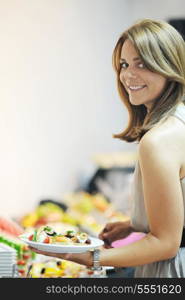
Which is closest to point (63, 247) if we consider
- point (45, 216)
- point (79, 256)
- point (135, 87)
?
point (79, 256)

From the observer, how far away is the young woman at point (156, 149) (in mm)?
1134

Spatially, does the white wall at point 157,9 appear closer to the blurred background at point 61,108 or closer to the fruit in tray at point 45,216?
the blurred background at point 61,108

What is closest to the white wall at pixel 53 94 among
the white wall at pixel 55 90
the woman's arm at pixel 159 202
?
the white wall at pixel 55 90

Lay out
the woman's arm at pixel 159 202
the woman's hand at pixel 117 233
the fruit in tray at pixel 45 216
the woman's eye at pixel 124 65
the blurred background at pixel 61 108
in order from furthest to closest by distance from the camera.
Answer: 1. the fruit in tray at pixel 45 216
2. the blurred background at pixel 61 108
3. the woman's hand at pixel 117 233
4. the woman's eye at pixel 124 65
5. the woman's arm at pixel 159 202

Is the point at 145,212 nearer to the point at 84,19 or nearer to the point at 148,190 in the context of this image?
the point at 148,190

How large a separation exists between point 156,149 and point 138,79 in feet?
0.56

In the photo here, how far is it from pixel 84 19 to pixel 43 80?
0.36 metres

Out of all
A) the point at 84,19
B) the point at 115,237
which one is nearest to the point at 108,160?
the point at 84,19

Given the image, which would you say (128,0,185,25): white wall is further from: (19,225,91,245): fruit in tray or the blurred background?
(19,225,91,245): fruit in tray

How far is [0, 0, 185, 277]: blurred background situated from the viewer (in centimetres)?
164

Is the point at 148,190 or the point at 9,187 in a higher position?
the point at 148,190

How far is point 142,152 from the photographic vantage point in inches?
45.1

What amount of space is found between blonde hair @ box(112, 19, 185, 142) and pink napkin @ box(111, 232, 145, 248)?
0.74ft

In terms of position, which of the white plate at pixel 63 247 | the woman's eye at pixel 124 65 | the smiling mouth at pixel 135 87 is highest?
the woman's eye at pixel 124 65
